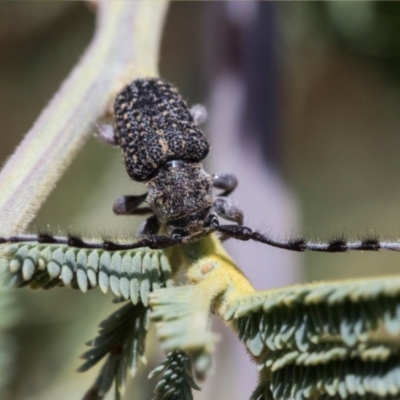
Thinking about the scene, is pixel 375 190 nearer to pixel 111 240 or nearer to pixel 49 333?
pixel 49 333

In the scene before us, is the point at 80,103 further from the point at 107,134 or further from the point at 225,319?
the point at 225,319

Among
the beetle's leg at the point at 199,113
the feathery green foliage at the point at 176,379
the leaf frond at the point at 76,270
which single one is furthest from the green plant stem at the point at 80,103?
the feathery green foliage at the point at 176,379

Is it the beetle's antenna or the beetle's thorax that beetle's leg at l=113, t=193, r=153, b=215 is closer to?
the beetle's thorax

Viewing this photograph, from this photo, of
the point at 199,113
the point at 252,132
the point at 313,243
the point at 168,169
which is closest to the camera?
the point at 313,243

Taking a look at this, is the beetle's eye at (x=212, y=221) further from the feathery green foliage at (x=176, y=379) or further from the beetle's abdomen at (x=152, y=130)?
the feathery green foliage at (x=176, y=379)

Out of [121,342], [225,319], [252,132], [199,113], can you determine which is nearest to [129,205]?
[199,113]

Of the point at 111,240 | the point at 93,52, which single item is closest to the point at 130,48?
the point at 93,52
